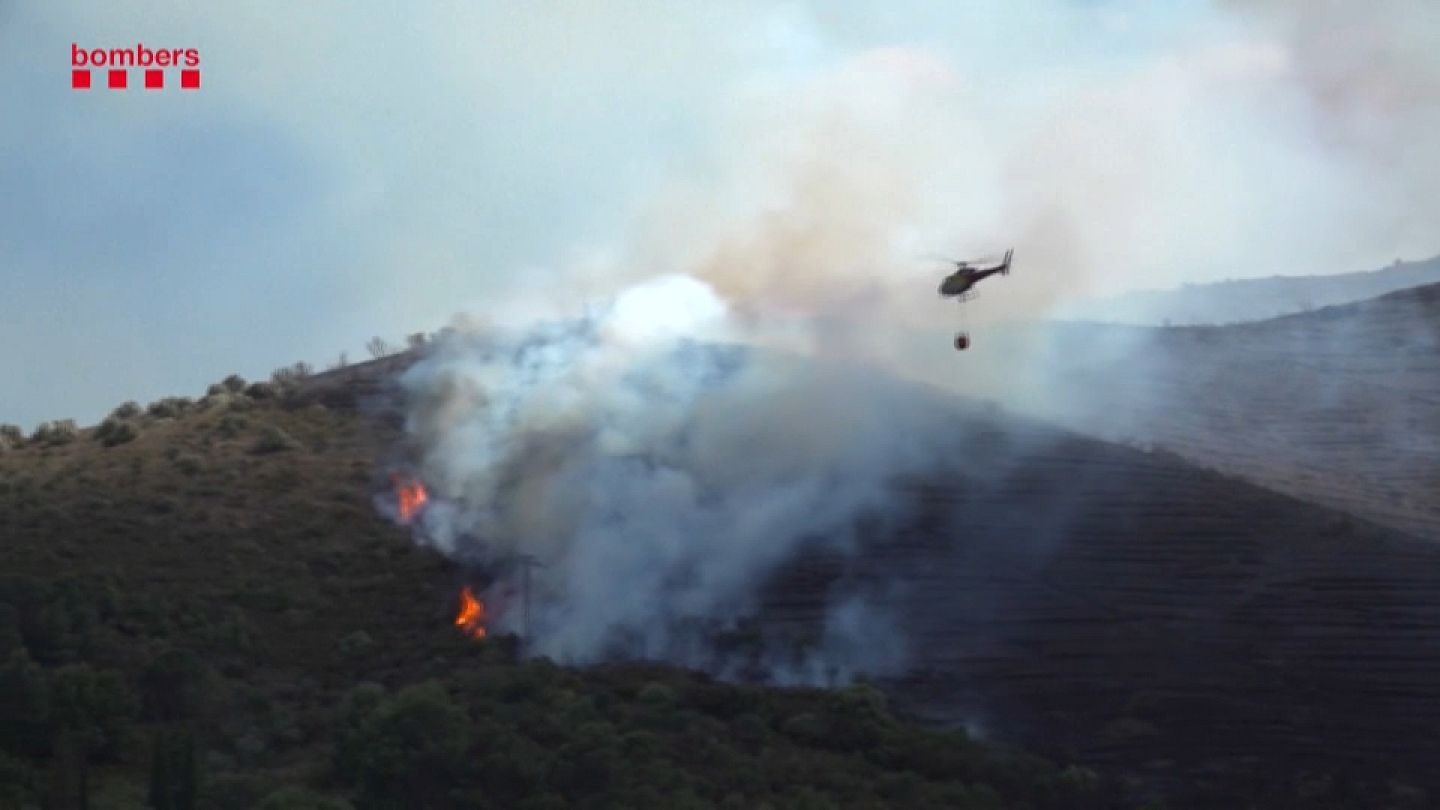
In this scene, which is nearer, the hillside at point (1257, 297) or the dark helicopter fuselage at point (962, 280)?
the dark helicopter fuselage at point (962, 280)

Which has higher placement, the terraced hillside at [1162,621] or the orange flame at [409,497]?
the orange flame at [409,497]

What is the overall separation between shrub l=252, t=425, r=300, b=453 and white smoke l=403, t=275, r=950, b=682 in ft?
16.3

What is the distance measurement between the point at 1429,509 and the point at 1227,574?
585 inches

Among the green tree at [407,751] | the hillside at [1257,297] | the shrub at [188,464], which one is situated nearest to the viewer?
the green tree at [407,751]

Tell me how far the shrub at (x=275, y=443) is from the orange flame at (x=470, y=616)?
1620cm

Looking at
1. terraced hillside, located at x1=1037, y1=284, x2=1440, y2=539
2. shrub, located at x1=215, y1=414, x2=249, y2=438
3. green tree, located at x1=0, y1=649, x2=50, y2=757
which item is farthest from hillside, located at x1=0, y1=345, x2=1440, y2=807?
terraced hillside, located at x1=1037, y1=284, x2=1440, y2=539

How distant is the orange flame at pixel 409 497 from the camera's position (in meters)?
79.9

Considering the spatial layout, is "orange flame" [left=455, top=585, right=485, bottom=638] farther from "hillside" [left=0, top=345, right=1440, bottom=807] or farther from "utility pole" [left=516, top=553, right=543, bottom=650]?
"utility pole" [left=516, top=553, right=543, bottom=650]

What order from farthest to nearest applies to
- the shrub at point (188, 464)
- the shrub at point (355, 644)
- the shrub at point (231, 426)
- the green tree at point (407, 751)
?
the shrub at point (231, 426) < the shrub at point (188, 464) < the shrub at point (355, 644) < the green tree at point (407, 751)

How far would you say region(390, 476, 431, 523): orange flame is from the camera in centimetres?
7994

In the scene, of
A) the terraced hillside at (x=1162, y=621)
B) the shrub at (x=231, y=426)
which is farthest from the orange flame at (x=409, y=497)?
the terraced hillside at (x=1162, y=621)

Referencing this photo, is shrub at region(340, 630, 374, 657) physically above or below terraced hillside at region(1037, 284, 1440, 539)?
below

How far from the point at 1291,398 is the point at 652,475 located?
33.1 m

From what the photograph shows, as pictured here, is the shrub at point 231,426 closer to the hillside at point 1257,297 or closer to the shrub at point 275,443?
the shrub at point 275,443
